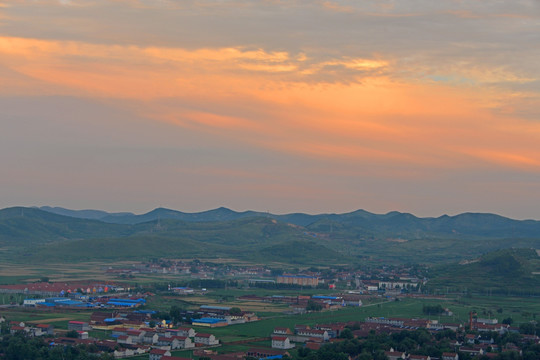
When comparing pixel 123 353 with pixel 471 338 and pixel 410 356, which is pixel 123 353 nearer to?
pixel 410 356

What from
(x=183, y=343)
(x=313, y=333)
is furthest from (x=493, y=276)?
(x=183, y=343)

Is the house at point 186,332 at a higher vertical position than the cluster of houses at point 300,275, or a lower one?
lower

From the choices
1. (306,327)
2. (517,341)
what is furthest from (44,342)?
(517,341)

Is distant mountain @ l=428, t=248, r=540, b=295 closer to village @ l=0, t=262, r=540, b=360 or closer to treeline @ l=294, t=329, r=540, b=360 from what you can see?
village @ l=0, t=262, r=540, b=360

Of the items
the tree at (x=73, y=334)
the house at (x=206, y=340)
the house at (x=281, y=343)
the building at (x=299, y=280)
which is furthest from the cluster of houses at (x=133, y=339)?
the building at (x=299, y=280)

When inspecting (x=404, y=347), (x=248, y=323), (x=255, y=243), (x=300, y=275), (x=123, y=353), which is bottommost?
(x=123, y=353)

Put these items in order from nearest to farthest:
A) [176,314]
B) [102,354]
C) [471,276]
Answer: [102,354] < [176,314] < [471,276]

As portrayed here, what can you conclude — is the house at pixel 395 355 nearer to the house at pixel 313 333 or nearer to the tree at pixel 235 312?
the house at pixel 313 333

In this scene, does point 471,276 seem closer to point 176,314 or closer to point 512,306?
point 512,306

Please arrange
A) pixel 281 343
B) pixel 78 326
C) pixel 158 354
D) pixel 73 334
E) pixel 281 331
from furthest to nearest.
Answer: pixel 78 326
pixel 281 331
pixel 73 334
pixel 281 343
pixel 158 354
